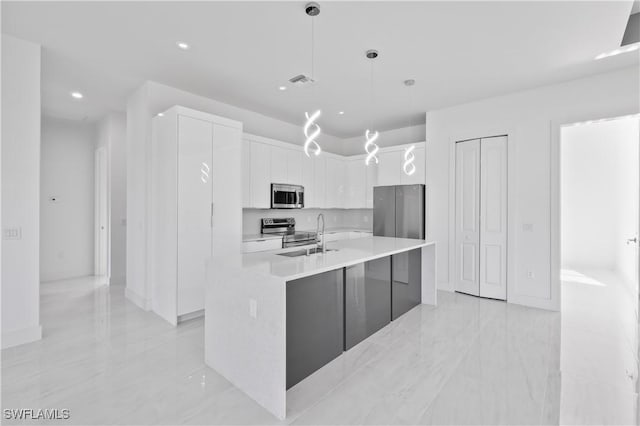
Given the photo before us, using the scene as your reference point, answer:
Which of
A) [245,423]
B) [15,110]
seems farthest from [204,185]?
[245,423]

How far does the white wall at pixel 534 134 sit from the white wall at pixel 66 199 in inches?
263

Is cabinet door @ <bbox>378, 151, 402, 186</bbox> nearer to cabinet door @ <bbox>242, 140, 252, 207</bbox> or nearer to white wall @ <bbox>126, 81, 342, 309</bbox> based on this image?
cabinet door @ <bbox>242, 140, 252, 207</bbox>

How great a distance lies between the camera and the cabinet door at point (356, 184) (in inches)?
246

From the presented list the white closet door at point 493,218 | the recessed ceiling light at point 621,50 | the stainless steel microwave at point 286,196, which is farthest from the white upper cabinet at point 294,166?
the recessed ceiling light at point 621,50

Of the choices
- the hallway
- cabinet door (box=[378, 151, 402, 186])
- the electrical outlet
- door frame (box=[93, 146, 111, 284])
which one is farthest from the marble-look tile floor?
cabinet door (box=[378, 151, 402, 186])

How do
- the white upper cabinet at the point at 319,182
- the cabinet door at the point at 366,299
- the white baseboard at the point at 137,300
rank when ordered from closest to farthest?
the cabinet door at the point at 366,299, the white baseboard at the point at 137,300, the white upper cabinet at the point at 319,182

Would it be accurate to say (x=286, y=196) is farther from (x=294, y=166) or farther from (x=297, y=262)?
(x=297, y=262)

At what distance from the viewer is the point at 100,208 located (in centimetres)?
577

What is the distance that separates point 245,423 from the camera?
6.15 ft

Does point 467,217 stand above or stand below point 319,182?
below

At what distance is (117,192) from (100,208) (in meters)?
0.88

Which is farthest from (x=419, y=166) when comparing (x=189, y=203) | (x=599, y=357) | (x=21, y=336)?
(x=21, y=336)

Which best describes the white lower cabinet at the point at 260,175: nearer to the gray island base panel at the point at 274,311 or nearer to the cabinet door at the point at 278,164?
the cabinet door at the point at 278,164

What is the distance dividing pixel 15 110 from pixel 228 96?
2.26m
